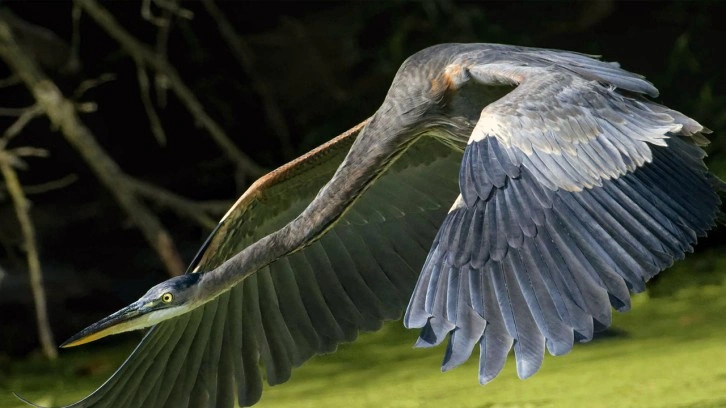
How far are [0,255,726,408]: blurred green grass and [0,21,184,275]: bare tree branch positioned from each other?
0.68 meters

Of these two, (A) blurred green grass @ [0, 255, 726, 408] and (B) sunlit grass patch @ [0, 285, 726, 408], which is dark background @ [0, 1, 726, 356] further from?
(B) sunlit grass patch @ [0, 285, 726, 408]

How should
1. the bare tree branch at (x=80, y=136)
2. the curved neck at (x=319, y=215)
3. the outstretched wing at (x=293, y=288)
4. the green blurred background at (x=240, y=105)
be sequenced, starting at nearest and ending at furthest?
the curved neck at (x=319, y=215) → the outstretched wing at (x=293, y=288) → the bare tree branch at (x=80, y=136) → the green blurred background at (x=240, y=105)

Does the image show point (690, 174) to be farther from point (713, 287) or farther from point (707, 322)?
point (713, 287)

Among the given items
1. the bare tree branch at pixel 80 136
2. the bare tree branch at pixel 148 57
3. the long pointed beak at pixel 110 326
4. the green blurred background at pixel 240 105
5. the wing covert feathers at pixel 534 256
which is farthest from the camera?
the green blurred background at pixel 240 105

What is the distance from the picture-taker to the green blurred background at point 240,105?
6.21 metres

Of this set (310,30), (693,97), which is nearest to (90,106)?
(310,30)

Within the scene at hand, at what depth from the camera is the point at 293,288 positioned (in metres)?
4.40

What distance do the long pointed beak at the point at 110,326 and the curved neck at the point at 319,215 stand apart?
227mm

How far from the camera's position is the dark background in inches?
268

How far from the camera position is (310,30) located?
755 cm

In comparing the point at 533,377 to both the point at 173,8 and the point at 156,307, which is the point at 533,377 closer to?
the point at 156,307

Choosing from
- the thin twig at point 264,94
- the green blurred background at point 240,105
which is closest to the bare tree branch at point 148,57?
the green blurred background at point 240,105

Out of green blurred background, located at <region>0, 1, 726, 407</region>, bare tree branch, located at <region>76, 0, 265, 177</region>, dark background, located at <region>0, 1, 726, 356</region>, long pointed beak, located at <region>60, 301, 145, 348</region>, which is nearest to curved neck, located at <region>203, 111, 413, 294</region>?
long pointed beak, located at <region>60, 301, 145, 348</region>

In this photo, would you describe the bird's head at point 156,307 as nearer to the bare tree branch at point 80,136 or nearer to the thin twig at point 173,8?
the bare tree branch at point 80,136
